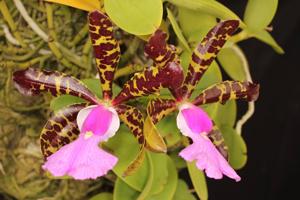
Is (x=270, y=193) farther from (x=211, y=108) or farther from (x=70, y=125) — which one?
(x=70, y=125)

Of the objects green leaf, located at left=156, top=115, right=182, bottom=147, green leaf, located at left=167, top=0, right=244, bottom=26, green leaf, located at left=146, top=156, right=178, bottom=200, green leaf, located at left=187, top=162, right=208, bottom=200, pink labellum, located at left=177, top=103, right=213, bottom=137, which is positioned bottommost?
green leaf, located at left=146, top=156, right=178, bottom=200

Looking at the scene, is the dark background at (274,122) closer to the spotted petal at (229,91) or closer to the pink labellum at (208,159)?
the spotted petal at (229,91)

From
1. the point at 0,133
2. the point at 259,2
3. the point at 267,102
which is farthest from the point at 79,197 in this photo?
the point at 267,102

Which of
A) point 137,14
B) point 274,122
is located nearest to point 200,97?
point 137,14

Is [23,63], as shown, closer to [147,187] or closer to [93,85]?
[93,85]

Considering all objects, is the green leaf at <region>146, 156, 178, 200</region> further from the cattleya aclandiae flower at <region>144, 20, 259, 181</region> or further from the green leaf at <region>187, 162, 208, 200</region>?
the cattleya aclandiae flower at <region>144, 20, 259, 181</region>

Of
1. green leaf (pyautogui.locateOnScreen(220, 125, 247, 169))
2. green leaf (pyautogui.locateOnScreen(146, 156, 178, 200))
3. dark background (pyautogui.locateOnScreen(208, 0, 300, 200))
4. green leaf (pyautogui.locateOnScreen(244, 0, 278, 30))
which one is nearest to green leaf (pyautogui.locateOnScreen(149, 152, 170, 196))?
green leaf (pyautogui.locateOnScreen(146, 156, 178, 200))
